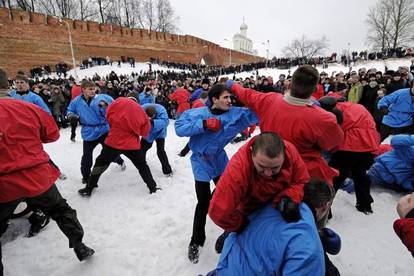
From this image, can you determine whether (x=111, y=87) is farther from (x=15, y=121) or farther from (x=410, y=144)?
(x=410, y=144)

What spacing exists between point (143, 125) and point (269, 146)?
3.19m

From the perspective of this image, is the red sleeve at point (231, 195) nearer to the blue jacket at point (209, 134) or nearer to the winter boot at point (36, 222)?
the blue jacket at point (209, 134)

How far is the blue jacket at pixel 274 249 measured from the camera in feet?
4.46

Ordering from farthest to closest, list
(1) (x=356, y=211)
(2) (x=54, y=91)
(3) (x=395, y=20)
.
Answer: (3) (x=395, y=20) → (2) (x=54, y=91) → (1) (x=356, y=211)

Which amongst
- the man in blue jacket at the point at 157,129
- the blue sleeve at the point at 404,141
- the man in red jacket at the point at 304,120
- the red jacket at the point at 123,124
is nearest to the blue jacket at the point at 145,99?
the man in blue jacket at the point at 157,129

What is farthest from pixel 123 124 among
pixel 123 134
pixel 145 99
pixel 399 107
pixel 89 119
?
pixel 399 107

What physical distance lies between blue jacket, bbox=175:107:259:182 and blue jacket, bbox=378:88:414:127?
380 cm

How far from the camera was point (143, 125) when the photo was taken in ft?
14.4

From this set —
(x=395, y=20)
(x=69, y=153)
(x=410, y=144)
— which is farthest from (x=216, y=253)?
(x=395, y=20)

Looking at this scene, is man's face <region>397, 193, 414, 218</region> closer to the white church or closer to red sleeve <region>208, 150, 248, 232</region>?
red sleeve <region>208, 150, 248, 232</region>

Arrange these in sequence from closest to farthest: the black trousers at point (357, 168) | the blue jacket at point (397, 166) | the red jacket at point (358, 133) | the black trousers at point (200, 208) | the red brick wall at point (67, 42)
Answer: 1. the black trousers at point (200, 208)
2. the red jacket at point (358, 133)
3. the black trousers at point (357, 168)
4. the blue jacket at point (397, 166)
5. the red brick wall at point (67, 42)

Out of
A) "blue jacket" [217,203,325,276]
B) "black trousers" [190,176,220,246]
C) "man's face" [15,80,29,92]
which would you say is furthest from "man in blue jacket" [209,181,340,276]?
"man's face" [15,80,29,92]

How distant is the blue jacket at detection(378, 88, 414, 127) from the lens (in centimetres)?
496

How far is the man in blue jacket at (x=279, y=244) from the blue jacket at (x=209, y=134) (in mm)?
1122
